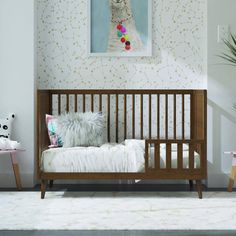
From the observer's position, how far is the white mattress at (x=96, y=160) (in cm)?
405

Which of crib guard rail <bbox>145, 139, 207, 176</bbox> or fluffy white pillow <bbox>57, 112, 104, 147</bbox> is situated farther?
fluffy white pillow <bbox>57, 112, 104, 147</bbox>

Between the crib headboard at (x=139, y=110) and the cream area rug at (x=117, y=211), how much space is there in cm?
71

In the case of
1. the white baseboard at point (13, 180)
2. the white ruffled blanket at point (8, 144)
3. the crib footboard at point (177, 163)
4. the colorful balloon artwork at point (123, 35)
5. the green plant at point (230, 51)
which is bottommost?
the white baseboard at point (13, 180)

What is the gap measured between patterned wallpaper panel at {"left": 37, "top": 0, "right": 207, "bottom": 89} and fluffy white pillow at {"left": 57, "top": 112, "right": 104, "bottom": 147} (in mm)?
459

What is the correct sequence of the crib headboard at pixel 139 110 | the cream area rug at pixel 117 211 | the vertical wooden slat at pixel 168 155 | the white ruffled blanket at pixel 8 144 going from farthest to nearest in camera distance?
the crib headboard at pixel 139 110 → the white ruffled blanket at pixel 8 144 → the vertical wooden slat at pixel 168 155 → the cream area rug at pixel 117 211

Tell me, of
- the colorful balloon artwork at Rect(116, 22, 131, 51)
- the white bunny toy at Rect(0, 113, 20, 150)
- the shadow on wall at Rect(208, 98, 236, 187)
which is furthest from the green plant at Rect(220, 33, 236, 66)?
the white bunny toy at Rect(0, 113, 20, 150)

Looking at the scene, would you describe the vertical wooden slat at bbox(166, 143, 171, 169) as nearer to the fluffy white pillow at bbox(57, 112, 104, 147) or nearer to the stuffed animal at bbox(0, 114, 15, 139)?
the fluffy white pillow at bbox(57, 112, 104, 147)

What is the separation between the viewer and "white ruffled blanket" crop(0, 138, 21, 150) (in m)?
4.29

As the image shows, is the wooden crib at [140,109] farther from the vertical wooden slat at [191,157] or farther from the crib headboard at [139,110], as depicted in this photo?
the vertical wooden slat at [191,157]

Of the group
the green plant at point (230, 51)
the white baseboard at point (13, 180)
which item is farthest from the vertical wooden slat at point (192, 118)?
the white baseboard at point (13, 180)

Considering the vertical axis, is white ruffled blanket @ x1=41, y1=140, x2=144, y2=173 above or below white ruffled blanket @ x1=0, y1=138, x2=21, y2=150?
below

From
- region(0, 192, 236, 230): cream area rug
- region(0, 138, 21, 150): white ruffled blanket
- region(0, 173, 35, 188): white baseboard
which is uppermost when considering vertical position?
region(0, 138, 21, 150): white ruffled blanket

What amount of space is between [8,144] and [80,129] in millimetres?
604

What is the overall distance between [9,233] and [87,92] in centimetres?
189
